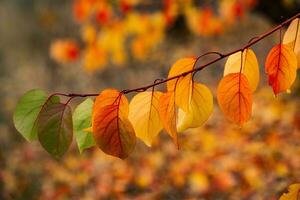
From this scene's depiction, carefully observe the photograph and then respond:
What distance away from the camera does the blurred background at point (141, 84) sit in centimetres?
328

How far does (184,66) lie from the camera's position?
1.00 meters

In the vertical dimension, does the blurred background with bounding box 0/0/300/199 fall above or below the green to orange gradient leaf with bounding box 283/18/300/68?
above

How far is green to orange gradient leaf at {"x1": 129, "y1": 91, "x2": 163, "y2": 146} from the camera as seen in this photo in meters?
1.02

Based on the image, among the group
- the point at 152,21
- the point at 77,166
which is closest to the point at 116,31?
the point at 152,21

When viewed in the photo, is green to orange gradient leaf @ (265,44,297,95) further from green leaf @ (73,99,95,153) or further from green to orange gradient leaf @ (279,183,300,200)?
green leaf @ (73,99,95,153)

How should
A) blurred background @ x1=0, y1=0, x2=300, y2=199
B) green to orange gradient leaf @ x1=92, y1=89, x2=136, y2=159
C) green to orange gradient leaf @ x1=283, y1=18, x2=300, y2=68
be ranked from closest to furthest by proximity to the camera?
green to orange gradient leaf @ x1=92, y1=89, x2=136, y2=159
green to orange gradient leaf @ x1=283, y1=18, x2=300, y2=68
blurred background @ x1=0, y1=0, x2=300, y2=199

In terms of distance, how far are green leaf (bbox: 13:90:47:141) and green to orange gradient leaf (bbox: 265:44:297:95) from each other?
49 centimetres

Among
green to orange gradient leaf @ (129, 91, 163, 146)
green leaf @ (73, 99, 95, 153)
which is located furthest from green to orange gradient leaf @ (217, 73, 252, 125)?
green leaf @ (73, 99, 95, 153)

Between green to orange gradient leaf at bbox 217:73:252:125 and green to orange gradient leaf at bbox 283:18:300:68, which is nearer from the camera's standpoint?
green to orange gradient leaf at bbox 217:73:252:125

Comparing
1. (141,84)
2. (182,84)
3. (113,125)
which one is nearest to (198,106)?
(182,84)

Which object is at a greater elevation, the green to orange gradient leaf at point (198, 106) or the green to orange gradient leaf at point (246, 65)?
the green to orange gradient leaf at point (246, 65)

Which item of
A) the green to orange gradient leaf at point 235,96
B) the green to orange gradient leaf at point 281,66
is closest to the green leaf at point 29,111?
the green to orange gradient leaf at point 235,96

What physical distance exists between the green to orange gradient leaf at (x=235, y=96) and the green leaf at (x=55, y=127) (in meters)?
0.33

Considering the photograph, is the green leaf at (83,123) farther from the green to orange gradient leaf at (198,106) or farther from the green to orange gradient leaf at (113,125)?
the green to orange gradient leaf at (198,106)
